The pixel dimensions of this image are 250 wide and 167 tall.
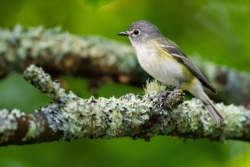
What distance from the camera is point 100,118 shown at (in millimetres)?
3172

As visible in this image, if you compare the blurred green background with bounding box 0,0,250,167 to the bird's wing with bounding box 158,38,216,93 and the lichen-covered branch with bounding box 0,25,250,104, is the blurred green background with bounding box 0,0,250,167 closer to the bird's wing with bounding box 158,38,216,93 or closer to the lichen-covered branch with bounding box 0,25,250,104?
the lichen-covered branch with bounding box 0,25,250,104

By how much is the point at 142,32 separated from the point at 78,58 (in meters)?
0.95

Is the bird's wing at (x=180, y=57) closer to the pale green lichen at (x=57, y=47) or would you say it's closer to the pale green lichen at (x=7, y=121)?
the pale green lichen at (x=57, y=47)

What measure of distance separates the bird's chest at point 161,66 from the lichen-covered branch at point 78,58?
35.2 inches

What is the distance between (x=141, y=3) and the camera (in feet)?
22.9

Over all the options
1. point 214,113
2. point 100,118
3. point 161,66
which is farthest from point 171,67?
point 100,118

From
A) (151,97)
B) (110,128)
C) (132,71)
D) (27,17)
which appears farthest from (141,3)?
(110,128)

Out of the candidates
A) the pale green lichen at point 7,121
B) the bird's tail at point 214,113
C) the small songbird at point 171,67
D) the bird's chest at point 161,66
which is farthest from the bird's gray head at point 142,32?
the pale green lichen at point 7,121

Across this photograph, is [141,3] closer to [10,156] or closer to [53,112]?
[10,156]

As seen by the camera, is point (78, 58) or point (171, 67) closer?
point (171, 67)

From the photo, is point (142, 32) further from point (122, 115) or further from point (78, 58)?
point (122, 115)

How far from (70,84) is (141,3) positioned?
1.59 metres

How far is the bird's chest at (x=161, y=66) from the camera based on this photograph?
504cm

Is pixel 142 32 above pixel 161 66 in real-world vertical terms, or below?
above
